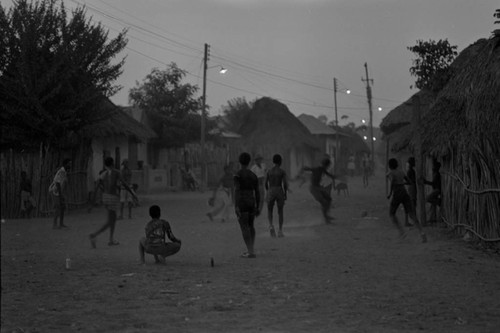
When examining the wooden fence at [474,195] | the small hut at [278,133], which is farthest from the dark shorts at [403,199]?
the small hut at [278,133]

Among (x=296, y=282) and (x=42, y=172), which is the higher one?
(x=42, y=172)

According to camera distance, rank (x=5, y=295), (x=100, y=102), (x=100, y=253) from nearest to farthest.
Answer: (x=5, y=295) < (x=100, y=253) < (x=100, y=102)

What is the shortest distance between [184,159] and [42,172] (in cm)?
1884

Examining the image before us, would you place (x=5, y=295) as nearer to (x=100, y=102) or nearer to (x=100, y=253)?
(x=100, y=253)

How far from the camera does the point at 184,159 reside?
3756cm

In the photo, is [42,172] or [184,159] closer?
[42,172]

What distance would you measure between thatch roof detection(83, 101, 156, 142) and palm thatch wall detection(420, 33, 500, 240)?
10927 mm

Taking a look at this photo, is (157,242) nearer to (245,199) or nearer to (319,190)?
(245,199)

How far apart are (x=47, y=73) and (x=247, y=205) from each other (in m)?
10.6

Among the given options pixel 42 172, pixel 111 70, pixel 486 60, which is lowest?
pixel 42 172

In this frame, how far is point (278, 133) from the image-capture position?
44.6m

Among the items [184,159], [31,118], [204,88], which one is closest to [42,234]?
[31,118]

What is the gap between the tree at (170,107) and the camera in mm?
36344

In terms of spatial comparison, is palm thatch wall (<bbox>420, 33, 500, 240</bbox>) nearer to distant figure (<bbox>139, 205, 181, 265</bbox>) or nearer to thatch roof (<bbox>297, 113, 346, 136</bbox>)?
distant figure (<bbox>139, 205, 181, 265</bbox>)
